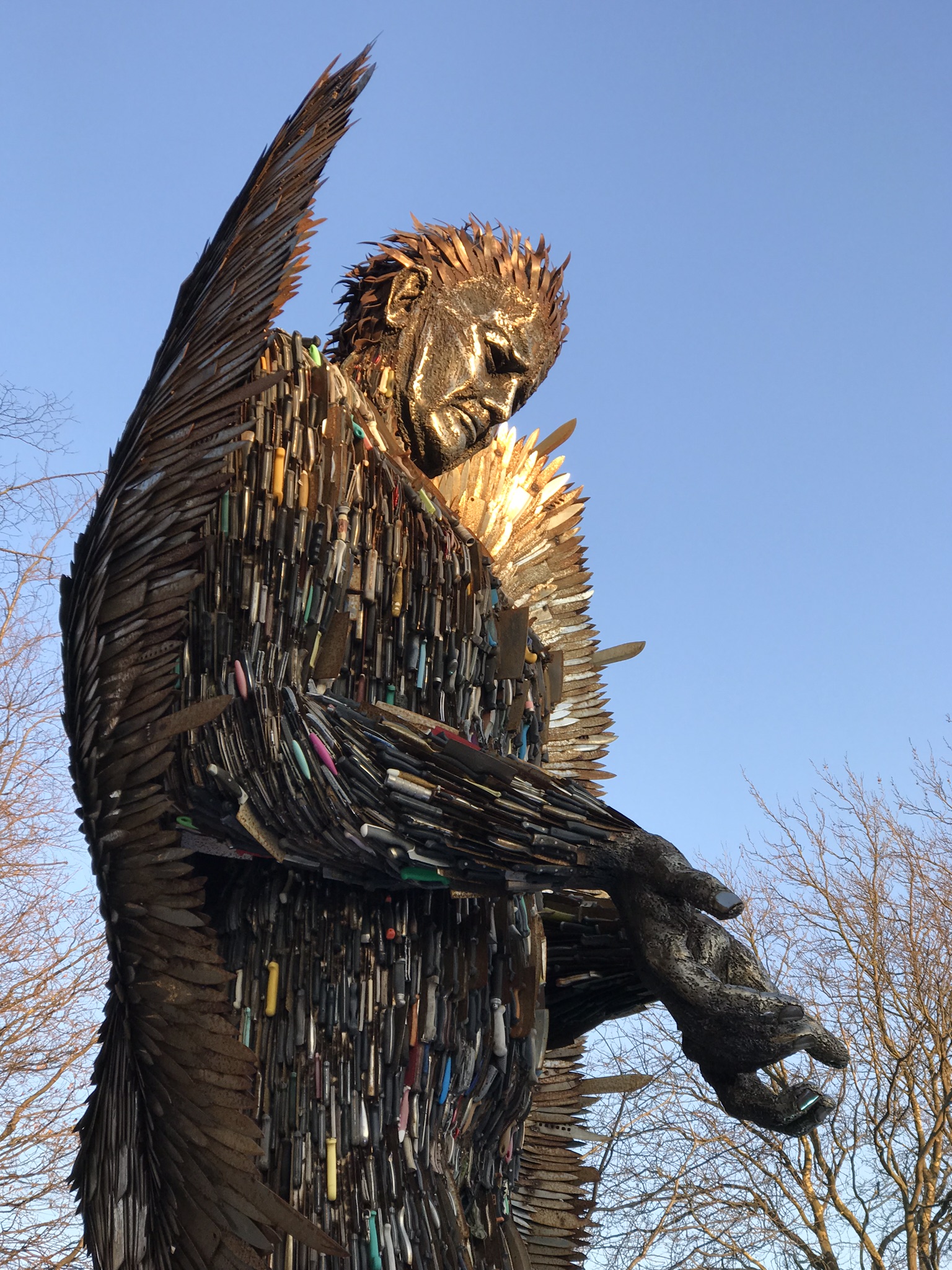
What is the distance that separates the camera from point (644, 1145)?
11.1m

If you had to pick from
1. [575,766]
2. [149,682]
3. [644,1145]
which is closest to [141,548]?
[149,682]

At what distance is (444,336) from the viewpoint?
327 centimetres

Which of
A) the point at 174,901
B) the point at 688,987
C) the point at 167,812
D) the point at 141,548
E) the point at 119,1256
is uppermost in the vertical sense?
the point at 141,548

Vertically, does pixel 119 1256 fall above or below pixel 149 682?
below

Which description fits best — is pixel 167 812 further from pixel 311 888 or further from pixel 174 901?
pixel 311 888

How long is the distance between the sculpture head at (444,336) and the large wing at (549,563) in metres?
0.44

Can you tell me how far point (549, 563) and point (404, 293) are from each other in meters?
0.98

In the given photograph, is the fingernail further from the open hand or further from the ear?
the ear

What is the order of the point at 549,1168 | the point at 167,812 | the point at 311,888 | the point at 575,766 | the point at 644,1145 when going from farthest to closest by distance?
the point at 644,1145
the point at 575,766
the point at 549,1168
the point at 311,888
the point at 167,812

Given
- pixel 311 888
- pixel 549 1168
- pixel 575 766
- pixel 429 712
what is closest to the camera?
pixel 311 888

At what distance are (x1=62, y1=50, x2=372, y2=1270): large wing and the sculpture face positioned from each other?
69cm

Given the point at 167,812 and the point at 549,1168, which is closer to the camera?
the point at 167,812

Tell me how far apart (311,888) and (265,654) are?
436 mm

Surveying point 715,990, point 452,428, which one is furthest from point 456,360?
point 715,990
